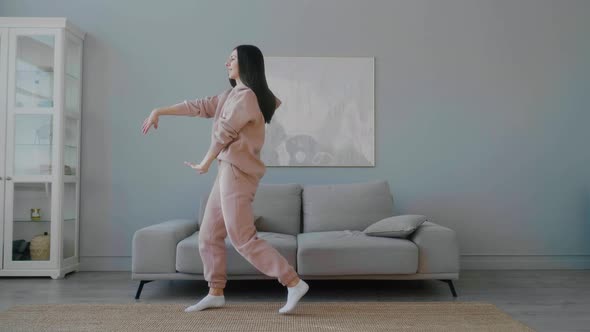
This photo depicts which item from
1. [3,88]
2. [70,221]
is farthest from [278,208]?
[3,88]

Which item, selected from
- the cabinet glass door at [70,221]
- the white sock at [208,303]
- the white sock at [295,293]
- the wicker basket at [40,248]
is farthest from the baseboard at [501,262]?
the white sock at [295,293]

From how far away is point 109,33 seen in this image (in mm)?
4344

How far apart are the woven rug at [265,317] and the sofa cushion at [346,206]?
2.94 feet

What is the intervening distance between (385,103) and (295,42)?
888 millimetres

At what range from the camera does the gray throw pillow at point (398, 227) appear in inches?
131

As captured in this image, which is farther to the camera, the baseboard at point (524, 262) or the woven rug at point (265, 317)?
the baseboard at point (524, 262)

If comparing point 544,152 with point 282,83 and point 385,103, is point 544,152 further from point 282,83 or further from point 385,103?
point 282,83

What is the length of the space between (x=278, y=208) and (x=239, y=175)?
4.03 ft

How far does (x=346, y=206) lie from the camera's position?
388cm

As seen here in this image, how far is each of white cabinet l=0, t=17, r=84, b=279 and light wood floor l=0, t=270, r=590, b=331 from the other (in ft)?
0.73

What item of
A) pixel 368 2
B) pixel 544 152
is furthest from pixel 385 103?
pixel 544 152

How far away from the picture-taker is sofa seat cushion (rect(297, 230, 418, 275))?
321 cm

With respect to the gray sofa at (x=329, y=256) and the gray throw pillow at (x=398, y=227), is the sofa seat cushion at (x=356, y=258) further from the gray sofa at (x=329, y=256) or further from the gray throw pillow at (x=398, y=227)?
the gray throw pillow at (x=398, y=227)

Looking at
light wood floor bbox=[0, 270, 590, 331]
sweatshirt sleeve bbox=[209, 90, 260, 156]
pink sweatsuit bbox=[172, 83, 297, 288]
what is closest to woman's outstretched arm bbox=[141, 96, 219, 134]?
pink sweatsuit bbox=[172, 83, 297, 288]
